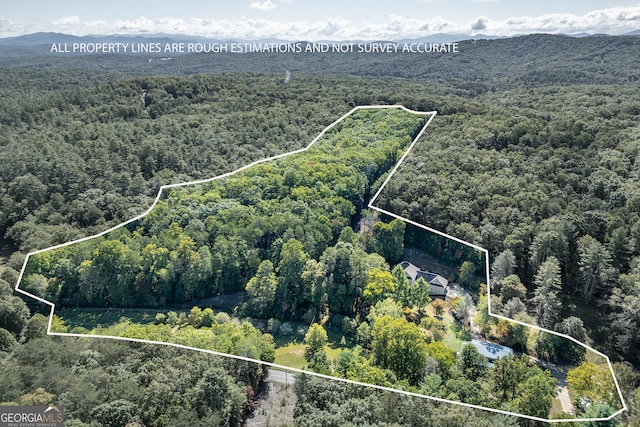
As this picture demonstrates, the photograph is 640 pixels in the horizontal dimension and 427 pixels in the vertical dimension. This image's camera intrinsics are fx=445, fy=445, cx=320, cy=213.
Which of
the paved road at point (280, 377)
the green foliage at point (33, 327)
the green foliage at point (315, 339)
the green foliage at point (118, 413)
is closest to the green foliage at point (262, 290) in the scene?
the green foliage at point (315, 339)

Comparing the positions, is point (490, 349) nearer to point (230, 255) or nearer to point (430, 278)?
point (430, 278)

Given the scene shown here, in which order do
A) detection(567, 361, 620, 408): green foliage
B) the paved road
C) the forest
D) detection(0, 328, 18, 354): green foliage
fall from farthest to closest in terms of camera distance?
1. detection(0, 328, 18, 354): green foliage
2. the paved road
3. the forest
4. detection(567, 361, 620, 408): green foliage

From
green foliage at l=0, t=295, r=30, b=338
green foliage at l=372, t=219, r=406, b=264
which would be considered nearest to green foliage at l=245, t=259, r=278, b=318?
green foliage at l=372, t=219, r=406, b=264

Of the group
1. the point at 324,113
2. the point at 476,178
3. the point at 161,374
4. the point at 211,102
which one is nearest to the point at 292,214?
the point at 476,178

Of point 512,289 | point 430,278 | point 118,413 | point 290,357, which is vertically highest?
point 430,278

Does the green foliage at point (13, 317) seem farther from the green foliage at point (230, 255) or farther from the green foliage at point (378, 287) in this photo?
the green foliage at point (378, 287)

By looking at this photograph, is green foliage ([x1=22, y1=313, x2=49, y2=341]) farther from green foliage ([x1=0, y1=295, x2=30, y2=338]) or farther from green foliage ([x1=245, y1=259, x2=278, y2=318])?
green foliage ([x1=245, y1=259, x2=278, y2=318])

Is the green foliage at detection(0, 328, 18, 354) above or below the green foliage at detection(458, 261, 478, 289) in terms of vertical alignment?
below

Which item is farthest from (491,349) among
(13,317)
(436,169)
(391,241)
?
(13,317)
